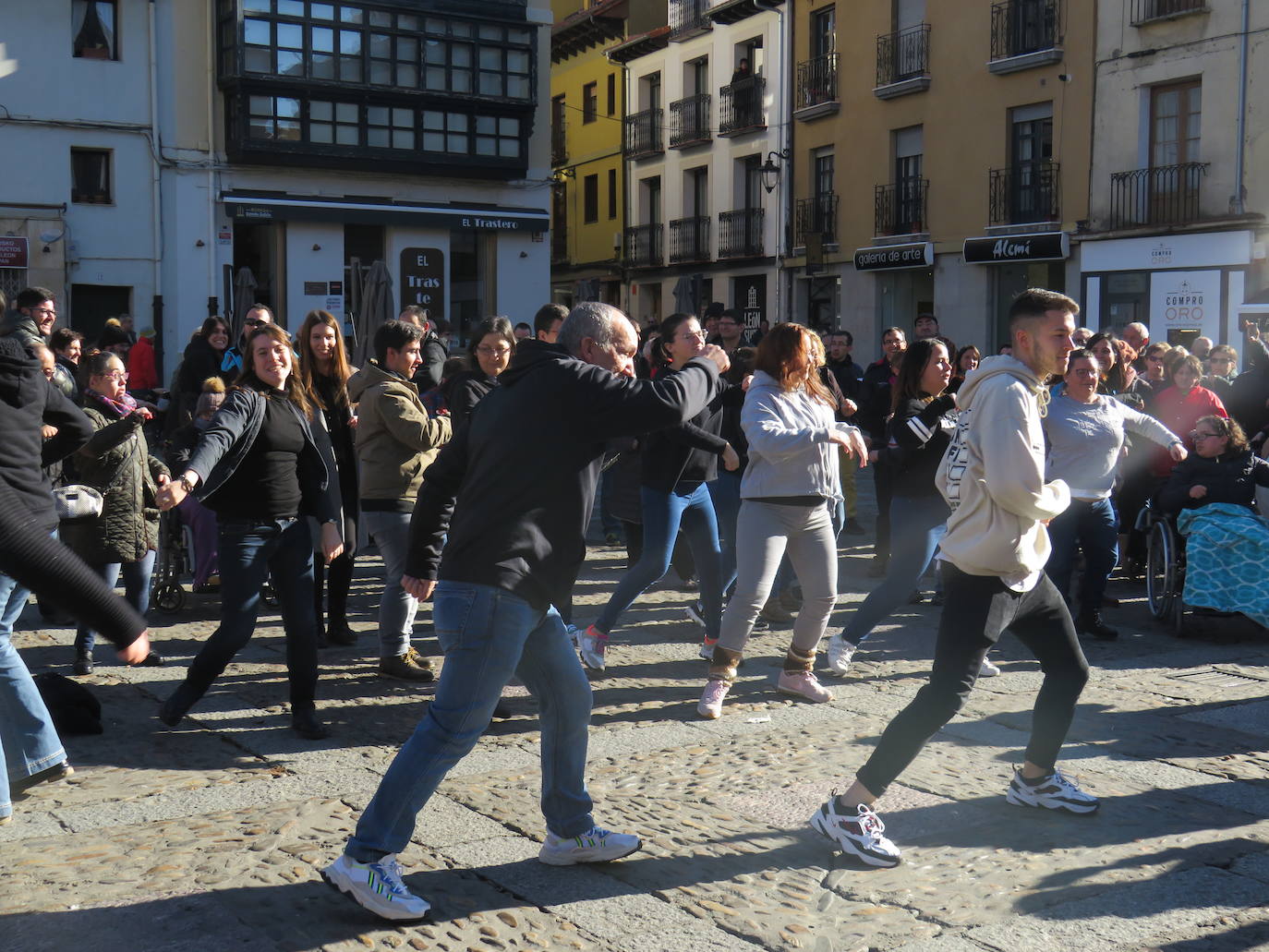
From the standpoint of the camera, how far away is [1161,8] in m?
24.3

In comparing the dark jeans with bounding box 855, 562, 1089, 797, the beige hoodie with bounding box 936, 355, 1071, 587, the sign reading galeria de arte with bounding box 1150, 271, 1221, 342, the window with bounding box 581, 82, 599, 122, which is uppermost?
the window with bounding box 581, 82, 599, 122

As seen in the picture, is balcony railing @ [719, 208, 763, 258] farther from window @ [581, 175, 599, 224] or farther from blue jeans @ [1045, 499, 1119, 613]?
blue jeans @ [1045, 499, 1119, 613]

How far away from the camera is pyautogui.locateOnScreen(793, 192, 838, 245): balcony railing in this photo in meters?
32.6

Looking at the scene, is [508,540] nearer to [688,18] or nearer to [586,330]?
[586,330]

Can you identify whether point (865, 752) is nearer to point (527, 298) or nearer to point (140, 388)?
point (140, 388)

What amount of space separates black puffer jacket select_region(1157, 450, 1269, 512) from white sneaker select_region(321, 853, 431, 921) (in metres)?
6.62

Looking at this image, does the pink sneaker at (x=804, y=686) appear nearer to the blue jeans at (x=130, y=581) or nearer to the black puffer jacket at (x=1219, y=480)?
the blue jeans at (x=130, y=581)

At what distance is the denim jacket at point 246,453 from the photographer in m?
5.84

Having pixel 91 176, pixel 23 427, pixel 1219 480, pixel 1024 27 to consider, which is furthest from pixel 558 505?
pixel 91 176

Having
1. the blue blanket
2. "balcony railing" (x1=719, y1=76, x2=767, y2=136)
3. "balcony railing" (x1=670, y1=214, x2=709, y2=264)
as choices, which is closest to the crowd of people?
the blue blanket

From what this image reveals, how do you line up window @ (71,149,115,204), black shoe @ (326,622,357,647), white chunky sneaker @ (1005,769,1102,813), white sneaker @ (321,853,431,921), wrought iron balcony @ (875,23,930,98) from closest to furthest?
1. white sneaker @ (321,853,431,921)
2. white chunky sneaker @ (1005,769,1102,813)
3. black shoe @ (326,622,357,647)
4. wrought iron balcony @ (875,23,930,98)
5. window @ (71,149,115,204)

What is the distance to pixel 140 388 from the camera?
16.0 metres

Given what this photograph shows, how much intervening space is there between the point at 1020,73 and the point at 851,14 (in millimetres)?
5934

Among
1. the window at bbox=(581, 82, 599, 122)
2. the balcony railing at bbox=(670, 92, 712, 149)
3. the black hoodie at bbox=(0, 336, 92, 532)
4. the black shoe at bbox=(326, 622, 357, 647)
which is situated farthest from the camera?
the window at bbox=(581, 82, 599, 122)
